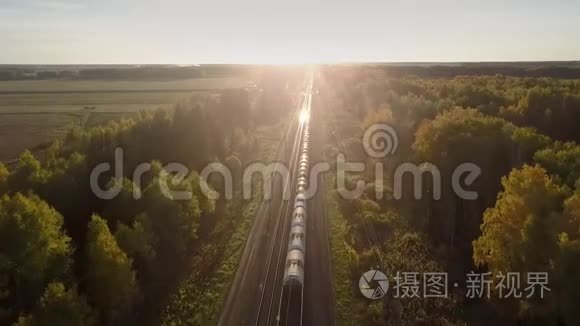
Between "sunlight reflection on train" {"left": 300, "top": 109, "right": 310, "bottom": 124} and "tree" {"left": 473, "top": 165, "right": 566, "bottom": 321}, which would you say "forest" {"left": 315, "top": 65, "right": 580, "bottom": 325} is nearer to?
"tree" {"left": 473, "top": 165, "right": 566, "bottom": 321}

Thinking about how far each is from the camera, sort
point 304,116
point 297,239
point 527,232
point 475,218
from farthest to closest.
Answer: point 304,116, point 475,218, point 297,239, point 527,232

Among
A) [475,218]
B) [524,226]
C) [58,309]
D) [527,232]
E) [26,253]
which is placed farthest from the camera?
[475,218]

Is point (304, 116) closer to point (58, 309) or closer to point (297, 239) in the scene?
point (297, 239)

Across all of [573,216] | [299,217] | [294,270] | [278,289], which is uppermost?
[573,216]

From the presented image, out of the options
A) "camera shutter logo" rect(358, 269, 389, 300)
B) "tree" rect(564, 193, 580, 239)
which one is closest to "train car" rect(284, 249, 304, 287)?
"camera shutter logo" rect(358, 269, 389, 300)

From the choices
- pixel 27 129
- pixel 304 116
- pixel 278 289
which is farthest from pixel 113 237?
pixel 304 116

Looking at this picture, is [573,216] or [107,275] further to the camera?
[107,275]
